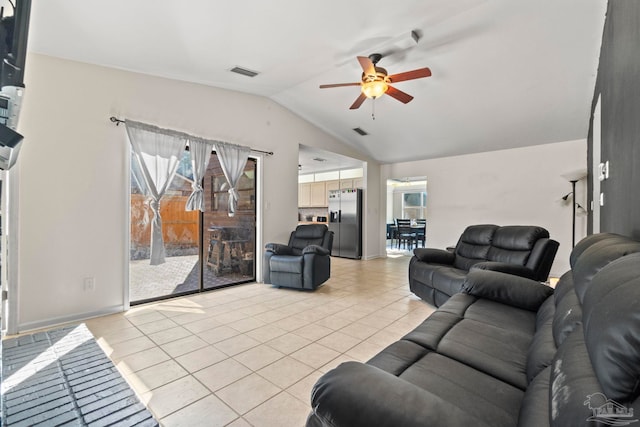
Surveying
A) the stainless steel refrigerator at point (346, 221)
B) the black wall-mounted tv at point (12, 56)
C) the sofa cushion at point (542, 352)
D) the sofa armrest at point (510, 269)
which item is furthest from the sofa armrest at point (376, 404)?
the stainless steel refrigerator at point (346, 221)

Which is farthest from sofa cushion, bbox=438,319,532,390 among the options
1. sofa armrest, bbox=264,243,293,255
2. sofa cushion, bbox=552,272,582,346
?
sofa armrest, bbox=264,243,293,255

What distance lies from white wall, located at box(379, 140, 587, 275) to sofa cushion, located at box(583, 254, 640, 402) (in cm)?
555

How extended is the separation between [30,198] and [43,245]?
0.47 m

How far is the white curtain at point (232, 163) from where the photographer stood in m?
4.10

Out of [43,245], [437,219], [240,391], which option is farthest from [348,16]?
[437,219]

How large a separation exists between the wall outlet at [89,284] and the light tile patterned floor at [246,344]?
0.34 metres

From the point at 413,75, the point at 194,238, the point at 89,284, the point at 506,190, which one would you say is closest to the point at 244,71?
the point at 413,75

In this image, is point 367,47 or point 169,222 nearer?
point 367,47

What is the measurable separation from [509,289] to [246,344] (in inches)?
83.7

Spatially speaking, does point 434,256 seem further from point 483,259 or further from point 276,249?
point 276,249

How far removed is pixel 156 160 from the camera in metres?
3.46

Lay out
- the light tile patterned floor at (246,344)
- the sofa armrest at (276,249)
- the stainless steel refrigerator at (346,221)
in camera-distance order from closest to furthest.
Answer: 1. the light tile patterned floor at (246,344)
2. the sofa armrest at (276,249)
3. the stainless steel refrigerator at (346,221)

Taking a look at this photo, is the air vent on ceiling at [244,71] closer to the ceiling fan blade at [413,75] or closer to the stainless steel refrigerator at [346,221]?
the ceiling fan blade at [413,75]

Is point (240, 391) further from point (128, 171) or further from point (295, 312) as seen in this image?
point (128, 171)
